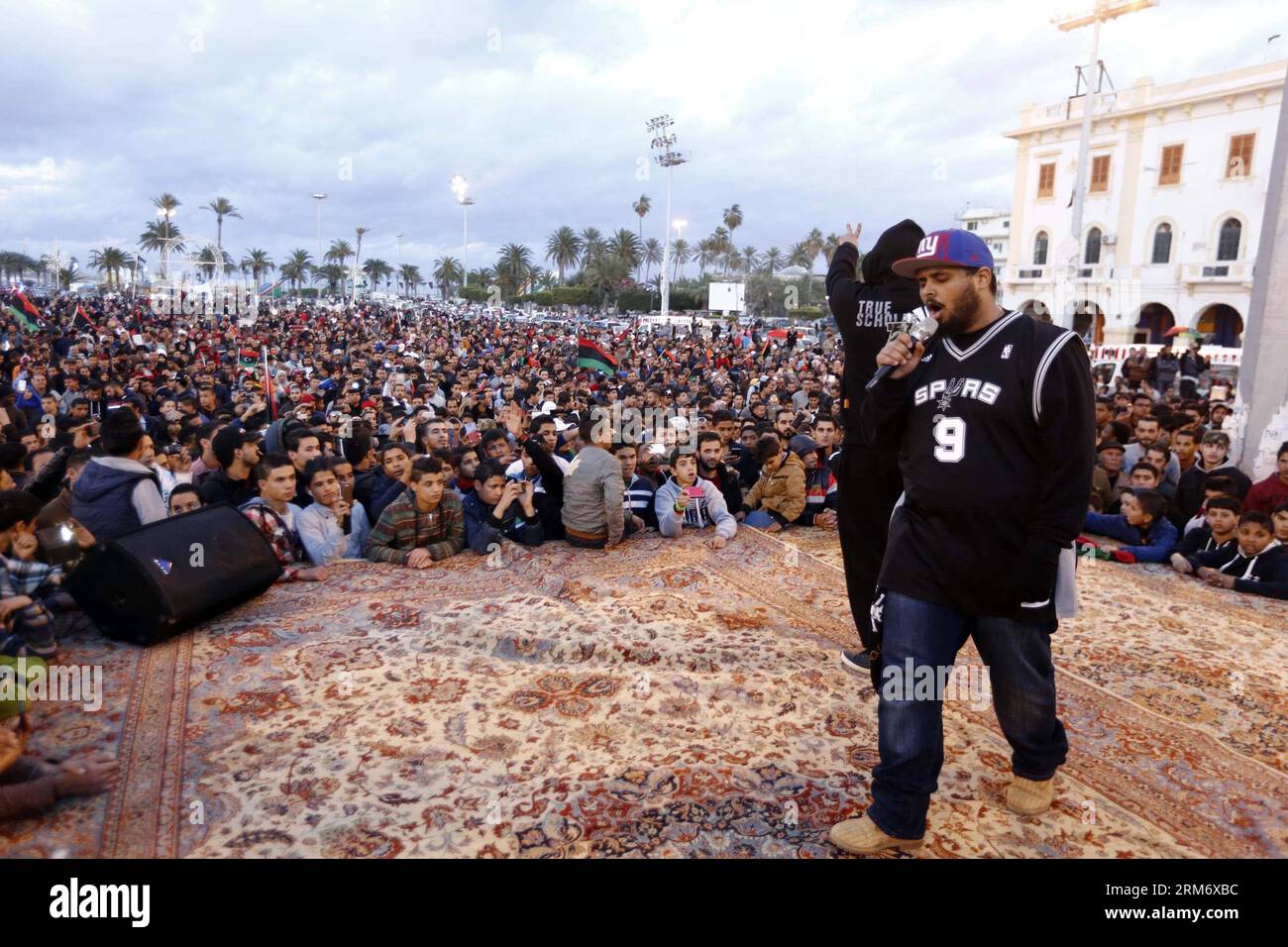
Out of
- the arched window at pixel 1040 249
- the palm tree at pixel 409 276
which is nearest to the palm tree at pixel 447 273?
the palm tree at pixel 409 276

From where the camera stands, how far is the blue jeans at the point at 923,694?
2422 millimetres

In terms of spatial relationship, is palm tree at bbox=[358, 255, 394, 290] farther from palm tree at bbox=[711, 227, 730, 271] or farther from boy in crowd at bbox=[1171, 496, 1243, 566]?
boy in crowd at bbox=[1171, 496, 1243, 566]

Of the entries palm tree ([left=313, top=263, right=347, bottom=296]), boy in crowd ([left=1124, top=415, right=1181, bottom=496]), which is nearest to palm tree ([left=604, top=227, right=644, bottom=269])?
palm tree ([left=313, top=263, right=347, bottom=296])

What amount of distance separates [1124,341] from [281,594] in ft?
117

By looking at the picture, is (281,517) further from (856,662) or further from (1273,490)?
(1273,490)

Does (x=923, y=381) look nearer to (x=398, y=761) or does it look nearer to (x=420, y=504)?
(x=398, y=761)

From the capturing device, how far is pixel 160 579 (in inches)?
155

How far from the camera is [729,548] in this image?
6.10 meters

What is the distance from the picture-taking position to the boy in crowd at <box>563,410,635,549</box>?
20.1ft

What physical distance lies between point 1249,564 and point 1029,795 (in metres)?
3.91

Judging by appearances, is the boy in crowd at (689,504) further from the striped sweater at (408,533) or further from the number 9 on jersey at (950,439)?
the number 9 on jersey at (950,439)

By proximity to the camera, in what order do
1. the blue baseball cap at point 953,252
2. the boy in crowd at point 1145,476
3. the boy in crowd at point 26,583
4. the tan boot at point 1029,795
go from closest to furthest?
the blue baseball cap at point 953,252 → the tan boot at point 1029,795 → the boy in crowd at point 26,583 → the boy in crowd at point 1145,476

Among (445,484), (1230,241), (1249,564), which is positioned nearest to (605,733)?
(445,484)
